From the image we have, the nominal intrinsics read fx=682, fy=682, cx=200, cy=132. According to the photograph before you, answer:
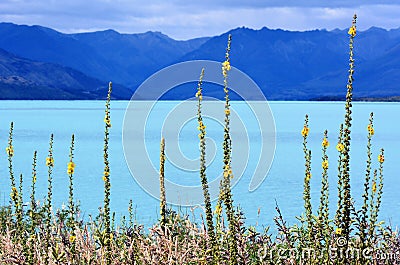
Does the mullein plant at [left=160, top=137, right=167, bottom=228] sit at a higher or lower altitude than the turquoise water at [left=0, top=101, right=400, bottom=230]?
lower

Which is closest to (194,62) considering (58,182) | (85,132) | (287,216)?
(287,216)

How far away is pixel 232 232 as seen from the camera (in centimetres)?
566

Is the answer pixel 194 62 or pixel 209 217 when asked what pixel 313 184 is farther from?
pixel 209 217

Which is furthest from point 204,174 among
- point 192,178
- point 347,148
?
point 192,178

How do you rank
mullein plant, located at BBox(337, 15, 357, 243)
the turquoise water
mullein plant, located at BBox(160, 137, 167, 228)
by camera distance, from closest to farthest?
1. mullein plant, located at BBox(337, 15, 357, 243)
2. mullein plant, located at BBox(160, 137, 167, 228)
3. the turquoise water

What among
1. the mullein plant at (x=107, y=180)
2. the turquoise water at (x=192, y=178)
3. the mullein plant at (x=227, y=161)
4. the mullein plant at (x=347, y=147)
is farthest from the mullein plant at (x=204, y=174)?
the turquoise water at (x=192, y=178)

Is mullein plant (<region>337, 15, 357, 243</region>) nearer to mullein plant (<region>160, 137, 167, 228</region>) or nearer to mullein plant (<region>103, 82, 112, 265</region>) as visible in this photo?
mullein plant (<region>160, 137, 167, 228</region>)

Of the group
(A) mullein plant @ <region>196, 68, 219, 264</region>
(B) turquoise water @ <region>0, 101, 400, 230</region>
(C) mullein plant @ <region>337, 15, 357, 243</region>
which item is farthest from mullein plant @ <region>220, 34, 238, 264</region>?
(B) turquoise water @ <region>0, 101, 400, 230</region>

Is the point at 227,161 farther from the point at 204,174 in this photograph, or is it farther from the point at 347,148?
the point at 347,148

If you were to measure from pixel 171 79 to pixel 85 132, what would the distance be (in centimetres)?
5810

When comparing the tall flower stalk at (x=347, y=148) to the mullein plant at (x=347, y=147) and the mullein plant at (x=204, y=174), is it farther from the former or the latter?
the mullein plant at (x=204, y=174)

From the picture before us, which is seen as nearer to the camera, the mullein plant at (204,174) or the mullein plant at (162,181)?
the mullein plant at (204,174)

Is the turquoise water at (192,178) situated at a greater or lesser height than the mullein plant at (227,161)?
greater

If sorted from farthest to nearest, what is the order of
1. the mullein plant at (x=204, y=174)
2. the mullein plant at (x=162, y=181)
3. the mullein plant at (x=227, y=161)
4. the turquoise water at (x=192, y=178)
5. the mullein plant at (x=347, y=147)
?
1. the turquoise water at (x=192, y=178)
2. the mullein plant at (x=162, y=181)
3. the mullein plant at (x=204, y=174)
4. the mullein plant at (x=227, y=161)
5. the mullein plant at (x=347, y=147)
